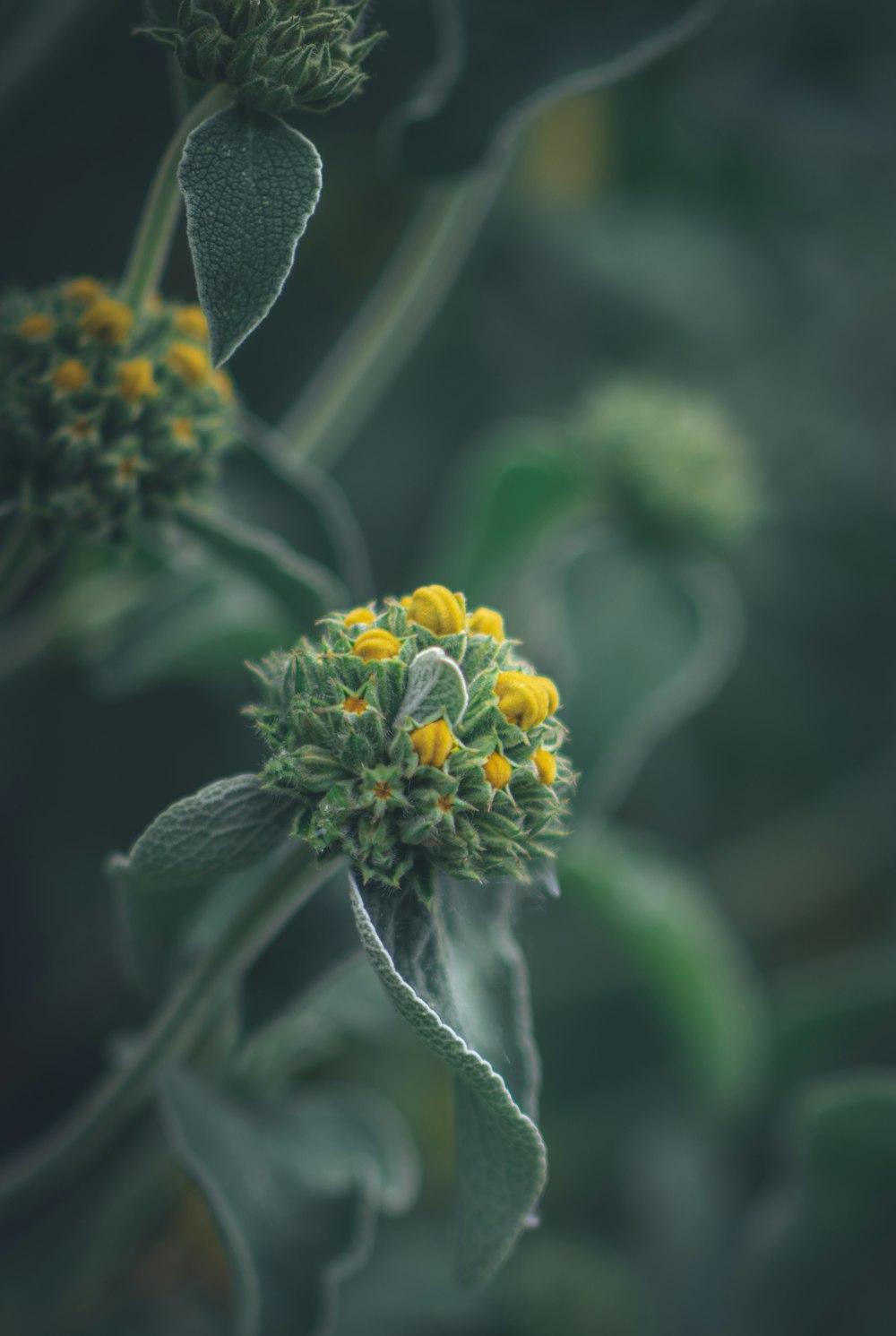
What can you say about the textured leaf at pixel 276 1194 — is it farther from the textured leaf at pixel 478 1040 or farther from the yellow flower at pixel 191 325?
the yellow flower at pixel 191 325

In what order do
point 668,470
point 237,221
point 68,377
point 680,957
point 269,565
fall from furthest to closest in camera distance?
point 668,470 → point 680,957 → point 269,565 → point 68,377 → point 237,221

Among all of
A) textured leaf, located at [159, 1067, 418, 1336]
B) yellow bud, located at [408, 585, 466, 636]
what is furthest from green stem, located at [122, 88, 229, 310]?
textured leaf, located at [159, 1067, 418, 1336]

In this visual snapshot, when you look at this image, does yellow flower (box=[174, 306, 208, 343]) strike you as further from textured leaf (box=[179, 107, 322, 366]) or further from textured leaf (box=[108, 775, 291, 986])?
textured leaf (box=[108, 775, 291, 986])

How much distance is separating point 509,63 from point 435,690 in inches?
22.3

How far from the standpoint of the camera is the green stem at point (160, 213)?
0.60 m

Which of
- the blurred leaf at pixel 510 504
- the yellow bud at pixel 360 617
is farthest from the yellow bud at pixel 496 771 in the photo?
the blurred leaf at pixel 510 504

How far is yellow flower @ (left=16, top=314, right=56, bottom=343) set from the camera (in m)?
0.71

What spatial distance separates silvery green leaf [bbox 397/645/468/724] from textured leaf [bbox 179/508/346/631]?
0.25 meters

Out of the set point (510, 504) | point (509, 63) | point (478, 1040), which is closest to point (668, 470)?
point (510, 504)

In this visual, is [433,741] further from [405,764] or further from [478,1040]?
[478,1040]

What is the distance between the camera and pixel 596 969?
4.97 feet

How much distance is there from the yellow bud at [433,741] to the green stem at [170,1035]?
0.27 ft

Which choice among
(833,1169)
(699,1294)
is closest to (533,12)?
(833,1169)

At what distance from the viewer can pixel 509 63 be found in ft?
2.86
